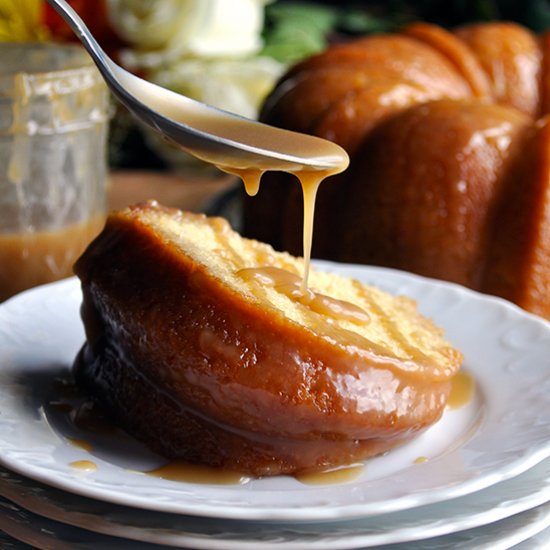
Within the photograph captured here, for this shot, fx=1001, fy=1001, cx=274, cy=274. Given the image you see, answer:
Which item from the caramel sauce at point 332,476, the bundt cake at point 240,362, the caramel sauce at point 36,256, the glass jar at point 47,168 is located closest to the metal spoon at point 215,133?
the bundt cake at point 240,362

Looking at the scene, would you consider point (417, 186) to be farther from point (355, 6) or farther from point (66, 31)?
point (355, 6)

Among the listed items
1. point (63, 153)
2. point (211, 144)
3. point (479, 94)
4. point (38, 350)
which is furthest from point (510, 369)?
point (479, 94)

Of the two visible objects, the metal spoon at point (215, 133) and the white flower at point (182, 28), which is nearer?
the metal spoon at point (215, 133)

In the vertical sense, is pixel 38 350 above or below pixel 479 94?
below

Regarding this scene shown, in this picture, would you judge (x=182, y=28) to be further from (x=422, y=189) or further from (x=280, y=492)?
(x=280, y=492)

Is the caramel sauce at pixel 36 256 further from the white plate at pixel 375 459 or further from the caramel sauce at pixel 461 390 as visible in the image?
the caramel sauce at pixel 461 390

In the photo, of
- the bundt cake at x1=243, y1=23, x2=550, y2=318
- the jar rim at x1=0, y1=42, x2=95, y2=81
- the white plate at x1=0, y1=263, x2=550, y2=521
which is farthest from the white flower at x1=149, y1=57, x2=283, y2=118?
the white plate at x1=0, y1=263, x2=550, y2=521
